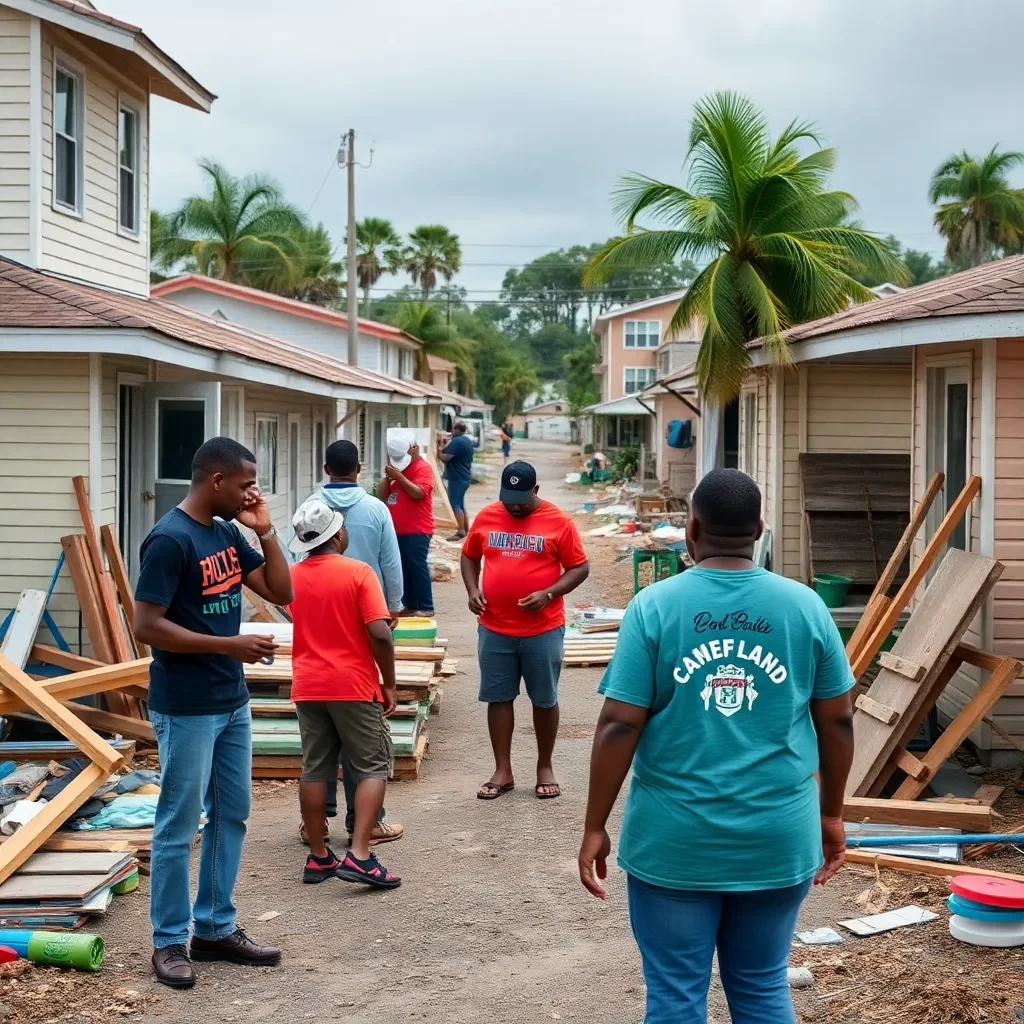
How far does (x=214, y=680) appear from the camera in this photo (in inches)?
188

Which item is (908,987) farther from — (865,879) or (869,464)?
(869,464)

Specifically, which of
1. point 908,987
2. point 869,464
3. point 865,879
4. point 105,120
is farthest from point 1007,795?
point 105,120

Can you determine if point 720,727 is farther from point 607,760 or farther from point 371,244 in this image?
point 371,244

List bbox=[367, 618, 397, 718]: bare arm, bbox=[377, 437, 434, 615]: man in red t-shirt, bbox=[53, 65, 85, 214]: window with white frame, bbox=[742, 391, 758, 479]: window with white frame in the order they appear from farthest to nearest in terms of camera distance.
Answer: bbox=[742, 391, 758, 479]: window with white frame
bbox=[53, 65, 85, 214]: window with white frame
bbox=[377, 437, 434, 615]: man in red t-shirt
bbox=[367, 618, 397, 718]: bare arm

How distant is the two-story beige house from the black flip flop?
3.73m

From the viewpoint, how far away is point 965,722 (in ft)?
23.5

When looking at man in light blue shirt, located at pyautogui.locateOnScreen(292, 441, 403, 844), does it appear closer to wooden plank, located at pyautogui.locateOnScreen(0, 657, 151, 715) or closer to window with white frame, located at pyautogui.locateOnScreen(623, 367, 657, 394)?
wooden plank, located at pyautogui.locateOnScreen(0, 657, 151, 715)

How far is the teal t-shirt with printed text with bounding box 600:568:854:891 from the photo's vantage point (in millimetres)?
3203

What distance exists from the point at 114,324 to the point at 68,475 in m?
1.36

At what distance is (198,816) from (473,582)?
9.92 feet

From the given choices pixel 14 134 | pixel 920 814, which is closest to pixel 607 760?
pixel 920 814

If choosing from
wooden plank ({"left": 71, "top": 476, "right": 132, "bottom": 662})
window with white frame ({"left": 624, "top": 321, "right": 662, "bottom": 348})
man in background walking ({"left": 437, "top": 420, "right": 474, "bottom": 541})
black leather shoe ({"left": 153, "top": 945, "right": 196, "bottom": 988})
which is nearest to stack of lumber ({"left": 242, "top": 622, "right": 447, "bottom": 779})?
wooden plank ({"left": 71, "top": 476, "right": 132, "bottom": 662})

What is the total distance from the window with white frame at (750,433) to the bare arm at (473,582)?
8361 mm

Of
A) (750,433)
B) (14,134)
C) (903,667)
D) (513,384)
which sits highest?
(513,384)
